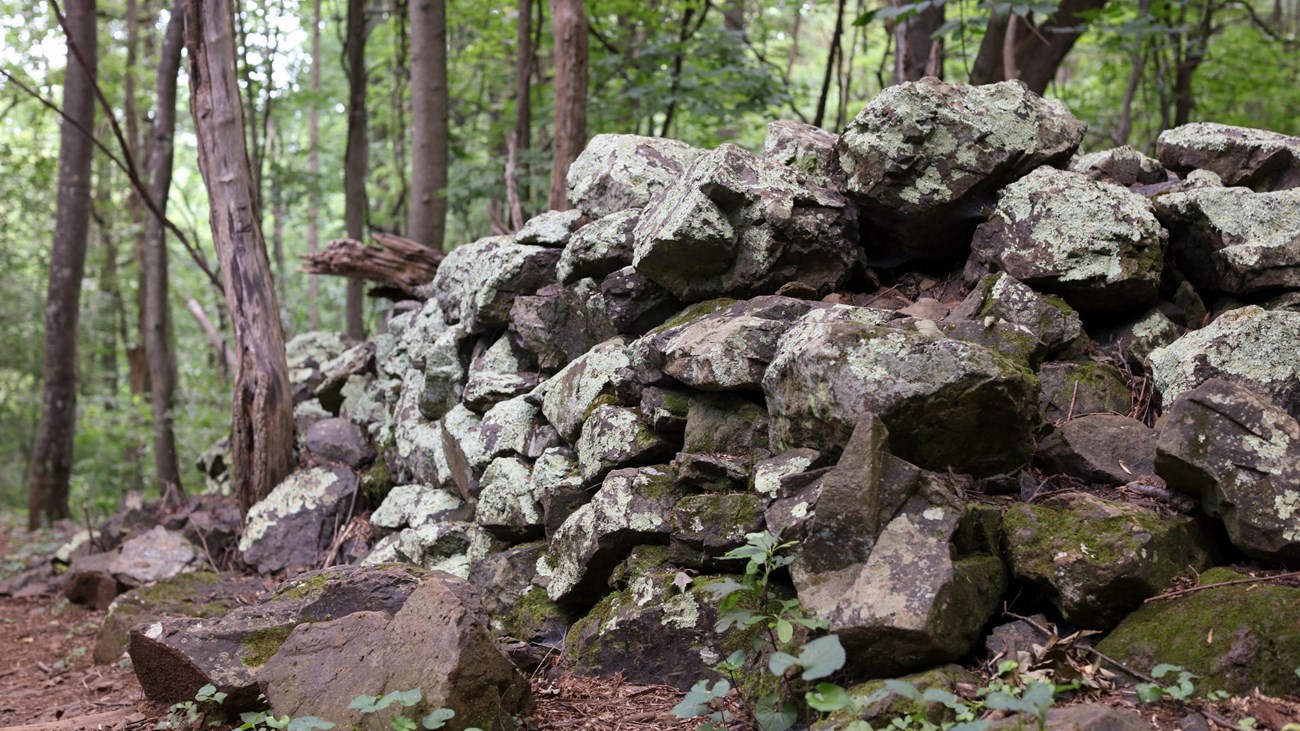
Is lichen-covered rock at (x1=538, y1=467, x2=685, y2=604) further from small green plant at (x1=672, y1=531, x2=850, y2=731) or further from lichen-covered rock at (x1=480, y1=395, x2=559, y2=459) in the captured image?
lichen-covered rock at (x1=480, y1=395, x2=559, y2=459)

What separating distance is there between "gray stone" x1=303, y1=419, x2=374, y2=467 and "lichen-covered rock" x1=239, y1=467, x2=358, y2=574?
15 centimetres

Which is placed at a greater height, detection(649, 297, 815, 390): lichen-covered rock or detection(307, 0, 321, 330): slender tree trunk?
detection(307, 0, 321, 330): slender tree trunk

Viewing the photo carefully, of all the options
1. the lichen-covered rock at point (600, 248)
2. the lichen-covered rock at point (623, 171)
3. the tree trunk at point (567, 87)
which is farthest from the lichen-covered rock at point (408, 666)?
the tree trunk at point (567, 87)

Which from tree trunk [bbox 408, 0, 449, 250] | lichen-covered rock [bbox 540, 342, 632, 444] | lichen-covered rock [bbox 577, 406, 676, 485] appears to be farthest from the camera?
tree trunk [bbox 408, 0, 449, 250]

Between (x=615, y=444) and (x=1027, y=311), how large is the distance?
1.90 m

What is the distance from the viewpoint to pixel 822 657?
2.46 metres

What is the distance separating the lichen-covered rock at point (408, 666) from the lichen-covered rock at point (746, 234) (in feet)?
6.53

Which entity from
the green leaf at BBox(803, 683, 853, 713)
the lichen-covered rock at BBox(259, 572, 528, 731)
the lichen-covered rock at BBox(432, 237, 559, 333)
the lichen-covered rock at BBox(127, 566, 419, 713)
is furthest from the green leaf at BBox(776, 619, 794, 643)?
the lichen-covered rock at BBox(432, 237, 559, 333)

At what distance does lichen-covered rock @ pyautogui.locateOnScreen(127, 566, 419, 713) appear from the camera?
3.54 m

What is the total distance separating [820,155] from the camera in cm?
482

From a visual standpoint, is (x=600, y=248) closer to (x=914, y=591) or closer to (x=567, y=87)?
(x=914, y=591)

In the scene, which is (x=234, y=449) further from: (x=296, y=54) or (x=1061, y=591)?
(x=296, y=54)

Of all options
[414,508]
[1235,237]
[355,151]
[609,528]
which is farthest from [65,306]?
[1235,237]

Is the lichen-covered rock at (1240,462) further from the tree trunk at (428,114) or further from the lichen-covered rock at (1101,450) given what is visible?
the tree trunk at (428,114)
